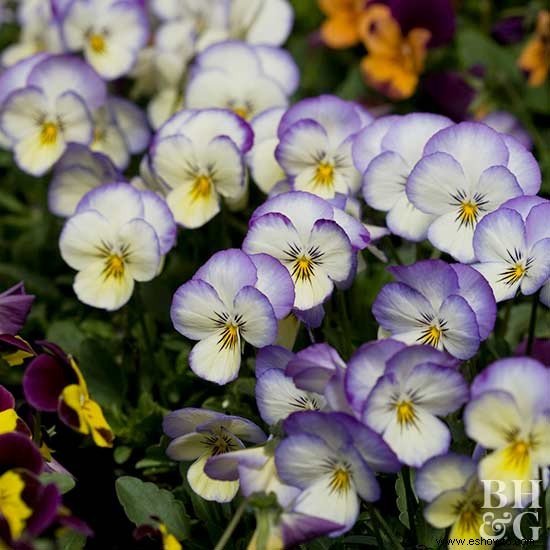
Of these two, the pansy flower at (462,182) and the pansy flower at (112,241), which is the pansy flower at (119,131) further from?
the pansy flower at (462,182)

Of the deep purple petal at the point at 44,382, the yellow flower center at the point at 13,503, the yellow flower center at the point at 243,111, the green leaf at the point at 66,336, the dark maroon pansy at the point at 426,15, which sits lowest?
the green leaf at the point at 66,336

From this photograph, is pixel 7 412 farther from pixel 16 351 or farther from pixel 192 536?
pixel 192 536

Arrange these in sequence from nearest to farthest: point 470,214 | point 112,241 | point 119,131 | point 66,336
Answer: point 470,214
point 112,241
point 66,336
point 119,131

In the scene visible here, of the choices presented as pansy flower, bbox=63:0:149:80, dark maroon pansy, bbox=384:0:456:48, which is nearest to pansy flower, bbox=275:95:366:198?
pansy flower, bbox=63:0:149:80

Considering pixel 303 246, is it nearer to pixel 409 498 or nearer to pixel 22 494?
pixel 409 498

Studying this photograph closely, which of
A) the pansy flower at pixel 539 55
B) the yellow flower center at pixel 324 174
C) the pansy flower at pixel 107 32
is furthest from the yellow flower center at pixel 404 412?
the pansy flower at pixel 539 55

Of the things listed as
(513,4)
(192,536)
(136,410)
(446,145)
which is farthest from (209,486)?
(513,4)

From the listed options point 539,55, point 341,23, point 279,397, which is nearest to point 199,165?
point 279,397
